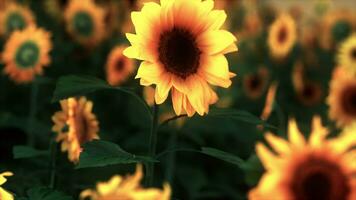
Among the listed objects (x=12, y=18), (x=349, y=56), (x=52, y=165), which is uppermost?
(x=12, y=18)

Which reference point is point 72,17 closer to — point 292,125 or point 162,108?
point 162,108

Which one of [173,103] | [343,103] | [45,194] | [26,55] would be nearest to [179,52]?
[173,103]

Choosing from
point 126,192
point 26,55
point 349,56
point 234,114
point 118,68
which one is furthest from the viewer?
point 349,56

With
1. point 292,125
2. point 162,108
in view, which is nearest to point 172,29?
point 292,125

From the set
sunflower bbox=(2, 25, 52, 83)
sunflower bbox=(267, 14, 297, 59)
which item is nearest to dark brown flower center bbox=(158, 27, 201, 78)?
sunflower bbox=(2, 25, 52, 83)

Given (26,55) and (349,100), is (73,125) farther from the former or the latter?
(349,100)

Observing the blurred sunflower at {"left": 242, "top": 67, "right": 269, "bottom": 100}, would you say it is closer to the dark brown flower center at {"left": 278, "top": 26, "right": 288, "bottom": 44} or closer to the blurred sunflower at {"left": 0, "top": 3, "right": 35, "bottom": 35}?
the dark brown flower center at {"left": 278, "top": 26, "right": 288, "bottom": 44}
